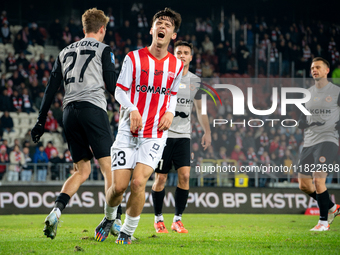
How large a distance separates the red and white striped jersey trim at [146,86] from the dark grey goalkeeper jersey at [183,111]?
1925 mm

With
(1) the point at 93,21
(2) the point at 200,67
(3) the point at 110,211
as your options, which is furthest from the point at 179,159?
(2) the point at 200,67

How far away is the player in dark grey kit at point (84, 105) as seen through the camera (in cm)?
487

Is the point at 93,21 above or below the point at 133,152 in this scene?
above

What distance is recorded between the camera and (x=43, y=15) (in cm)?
2072

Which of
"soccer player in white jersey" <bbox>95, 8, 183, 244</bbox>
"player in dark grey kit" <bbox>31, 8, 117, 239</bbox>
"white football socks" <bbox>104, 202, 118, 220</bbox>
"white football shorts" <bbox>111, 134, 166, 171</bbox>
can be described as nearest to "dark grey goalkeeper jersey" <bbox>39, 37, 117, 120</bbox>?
"player in dark grey kit" <bbox>31, 8, 117, 239</bbox>

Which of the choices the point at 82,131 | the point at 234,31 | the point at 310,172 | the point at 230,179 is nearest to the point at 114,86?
the point at 82,131

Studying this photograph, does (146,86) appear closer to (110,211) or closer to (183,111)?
(110,211)

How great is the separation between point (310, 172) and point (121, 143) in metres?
3.83

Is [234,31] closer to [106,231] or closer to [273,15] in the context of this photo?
[273,15]

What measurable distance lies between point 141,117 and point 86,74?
0.99 metres

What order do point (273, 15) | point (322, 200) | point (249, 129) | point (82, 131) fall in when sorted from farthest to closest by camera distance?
point (273, 15) → point (249, 129) → point (322, 200) → point (82, 131)

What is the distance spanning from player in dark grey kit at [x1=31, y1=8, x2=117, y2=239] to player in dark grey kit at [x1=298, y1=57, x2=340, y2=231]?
369 cm

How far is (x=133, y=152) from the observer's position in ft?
15.0

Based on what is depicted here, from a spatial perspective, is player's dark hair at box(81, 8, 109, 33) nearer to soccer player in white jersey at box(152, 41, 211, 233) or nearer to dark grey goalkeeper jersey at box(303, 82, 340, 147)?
soccer player in white jersey at box(152, 41, 211, 233)
